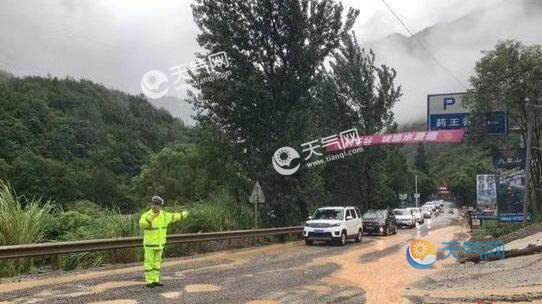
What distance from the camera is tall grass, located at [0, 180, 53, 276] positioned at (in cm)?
1320

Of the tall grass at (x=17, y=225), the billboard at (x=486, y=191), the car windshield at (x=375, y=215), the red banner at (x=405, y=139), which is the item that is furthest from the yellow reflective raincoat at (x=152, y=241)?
the billboard at (x=486, y=191)

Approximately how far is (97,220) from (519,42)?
22.2m

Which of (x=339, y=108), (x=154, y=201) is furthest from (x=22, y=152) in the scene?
(x=154, y=201)

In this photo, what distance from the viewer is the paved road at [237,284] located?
985 cm

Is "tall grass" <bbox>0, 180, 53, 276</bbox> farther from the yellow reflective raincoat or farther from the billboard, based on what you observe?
the billboard

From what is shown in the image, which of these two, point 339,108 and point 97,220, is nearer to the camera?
point 97,220

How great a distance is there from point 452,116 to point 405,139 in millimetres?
5806

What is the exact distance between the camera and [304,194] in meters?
28.6

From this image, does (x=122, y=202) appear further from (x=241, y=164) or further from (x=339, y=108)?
(x=241, y=164)

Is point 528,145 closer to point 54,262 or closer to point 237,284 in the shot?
point 237,284

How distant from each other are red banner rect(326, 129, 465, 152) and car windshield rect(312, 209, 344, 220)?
7.01 meters

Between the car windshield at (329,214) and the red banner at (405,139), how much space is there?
23.0 feet

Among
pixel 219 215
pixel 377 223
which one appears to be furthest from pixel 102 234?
pixel 377 223

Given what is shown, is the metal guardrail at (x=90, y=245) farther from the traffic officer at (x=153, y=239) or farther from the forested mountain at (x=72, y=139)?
the forested mountain at (x=72, y=139)
